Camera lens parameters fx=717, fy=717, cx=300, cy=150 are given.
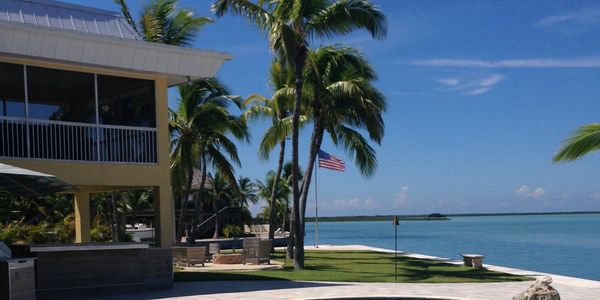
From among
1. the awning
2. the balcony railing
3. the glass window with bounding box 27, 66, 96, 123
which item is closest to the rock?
the awning

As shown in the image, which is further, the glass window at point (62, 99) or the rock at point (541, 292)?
the glass window at point (62, 99)

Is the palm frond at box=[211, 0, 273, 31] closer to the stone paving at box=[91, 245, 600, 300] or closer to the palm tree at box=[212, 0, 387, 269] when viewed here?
the palm tree at box=[212, 0, 387, 269]

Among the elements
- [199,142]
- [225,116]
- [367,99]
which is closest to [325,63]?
[367,99]

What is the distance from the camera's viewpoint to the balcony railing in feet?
50.9

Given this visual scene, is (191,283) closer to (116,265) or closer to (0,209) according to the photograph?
(116,265)

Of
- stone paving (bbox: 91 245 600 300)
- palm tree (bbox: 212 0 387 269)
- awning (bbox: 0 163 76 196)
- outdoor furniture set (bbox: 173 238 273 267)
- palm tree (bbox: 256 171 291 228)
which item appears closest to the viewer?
awning (bbox: 0 163 76 196)

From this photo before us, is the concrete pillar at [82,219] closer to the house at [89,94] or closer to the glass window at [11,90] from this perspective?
the house at [89,94]

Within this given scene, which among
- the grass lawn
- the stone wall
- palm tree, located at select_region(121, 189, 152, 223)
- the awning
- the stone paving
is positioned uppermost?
the awning

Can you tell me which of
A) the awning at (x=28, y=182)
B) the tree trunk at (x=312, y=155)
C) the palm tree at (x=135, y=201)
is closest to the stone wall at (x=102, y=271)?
the awning at (x=28, y=182)

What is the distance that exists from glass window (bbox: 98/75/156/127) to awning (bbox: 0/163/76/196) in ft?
13.0

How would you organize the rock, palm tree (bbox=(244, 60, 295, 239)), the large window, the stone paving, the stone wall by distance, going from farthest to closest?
palm tree (bbox=(244, 60, 295, 239)), the large window, the stone wall, the stone paving, the rock

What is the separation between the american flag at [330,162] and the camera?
30.5 metres

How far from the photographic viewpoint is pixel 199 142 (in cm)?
2914

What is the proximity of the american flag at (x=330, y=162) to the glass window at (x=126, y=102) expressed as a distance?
13.6 metres
